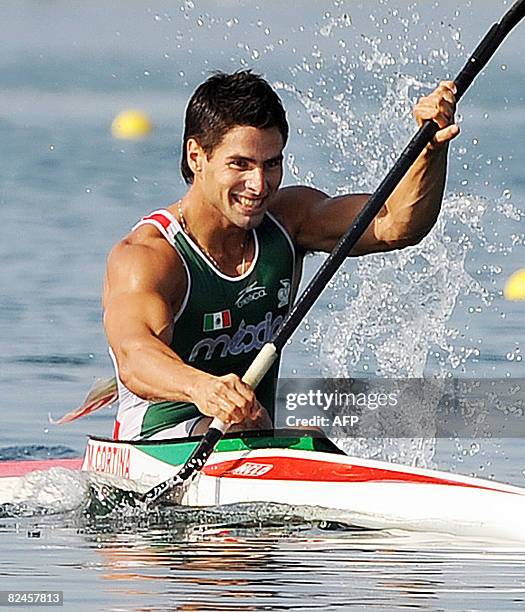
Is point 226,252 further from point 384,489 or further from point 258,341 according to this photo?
point 384,489

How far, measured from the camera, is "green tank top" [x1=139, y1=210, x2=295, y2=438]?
5723 millimetres

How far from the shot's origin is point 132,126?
59.8 ft

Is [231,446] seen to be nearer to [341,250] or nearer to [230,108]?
[341,250]

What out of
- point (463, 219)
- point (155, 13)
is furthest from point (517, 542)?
point (155, 13)

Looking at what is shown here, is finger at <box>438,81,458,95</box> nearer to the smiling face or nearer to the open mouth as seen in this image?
the smiling face

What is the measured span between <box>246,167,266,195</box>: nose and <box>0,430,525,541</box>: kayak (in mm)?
693

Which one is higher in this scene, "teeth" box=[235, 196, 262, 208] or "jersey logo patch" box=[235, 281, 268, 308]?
"teeth" box=[235, 196, 262, 208]

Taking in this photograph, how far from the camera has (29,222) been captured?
12742 millimetres

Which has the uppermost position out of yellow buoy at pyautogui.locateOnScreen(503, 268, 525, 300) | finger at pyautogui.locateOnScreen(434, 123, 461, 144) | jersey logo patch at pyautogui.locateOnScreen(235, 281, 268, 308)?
yellow buoy at pyautogui.locateOnScreen(503, 268, 525, 300)

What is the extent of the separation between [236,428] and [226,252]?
51 centimetres

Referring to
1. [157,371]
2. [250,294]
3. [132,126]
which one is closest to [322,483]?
[157,371]

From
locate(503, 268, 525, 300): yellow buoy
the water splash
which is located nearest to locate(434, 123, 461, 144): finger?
the water splash

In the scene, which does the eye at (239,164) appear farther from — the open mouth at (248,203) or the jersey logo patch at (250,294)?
the jersey logo patch at (250,294)

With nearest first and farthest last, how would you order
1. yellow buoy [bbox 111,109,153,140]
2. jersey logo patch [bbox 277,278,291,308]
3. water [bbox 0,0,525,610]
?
water [bbox 0,0,525,610], jersey logo patch [bbox 277,278,291,308], yellow buoy [bbox 111,109,153,140]
